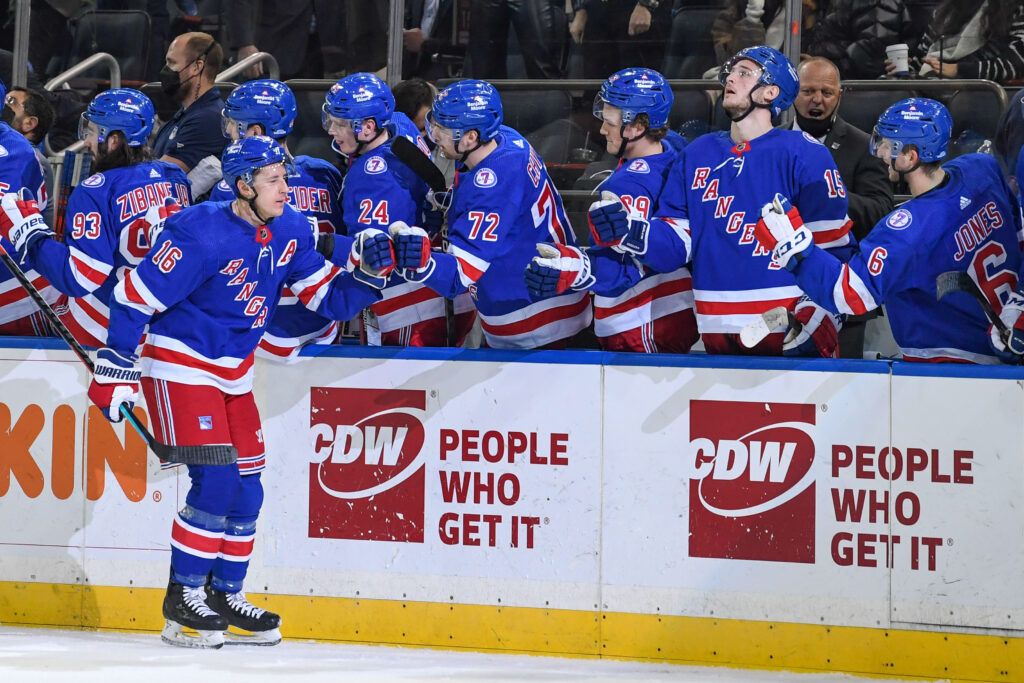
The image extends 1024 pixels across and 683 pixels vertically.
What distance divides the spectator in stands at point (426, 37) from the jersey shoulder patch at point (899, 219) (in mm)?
2487

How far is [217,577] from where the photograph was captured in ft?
13.6

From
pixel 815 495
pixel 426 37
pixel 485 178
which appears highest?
pixel 426 37

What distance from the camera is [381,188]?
4363mm

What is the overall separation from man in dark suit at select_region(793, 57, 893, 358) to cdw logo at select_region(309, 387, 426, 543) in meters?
1.59

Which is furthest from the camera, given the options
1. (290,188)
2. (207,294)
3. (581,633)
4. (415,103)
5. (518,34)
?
(518,34)

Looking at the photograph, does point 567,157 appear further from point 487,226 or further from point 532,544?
point 532,544

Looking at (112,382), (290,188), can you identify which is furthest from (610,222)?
(112,382)

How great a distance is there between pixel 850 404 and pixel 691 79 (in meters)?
2.10

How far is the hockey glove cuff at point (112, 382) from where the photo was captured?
389 centimetres

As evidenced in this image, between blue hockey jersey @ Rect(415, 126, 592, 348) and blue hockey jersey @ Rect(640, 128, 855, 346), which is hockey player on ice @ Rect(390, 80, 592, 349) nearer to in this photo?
blue hockey jersey @ Rect(415, 126, 592, 348)

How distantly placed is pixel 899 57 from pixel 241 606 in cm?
339

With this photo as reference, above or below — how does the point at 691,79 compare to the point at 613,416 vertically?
above

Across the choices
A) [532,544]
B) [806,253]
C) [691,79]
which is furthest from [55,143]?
[806,253]

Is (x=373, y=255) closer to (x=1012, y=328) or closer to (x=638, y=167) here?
(x=638, y=167)
